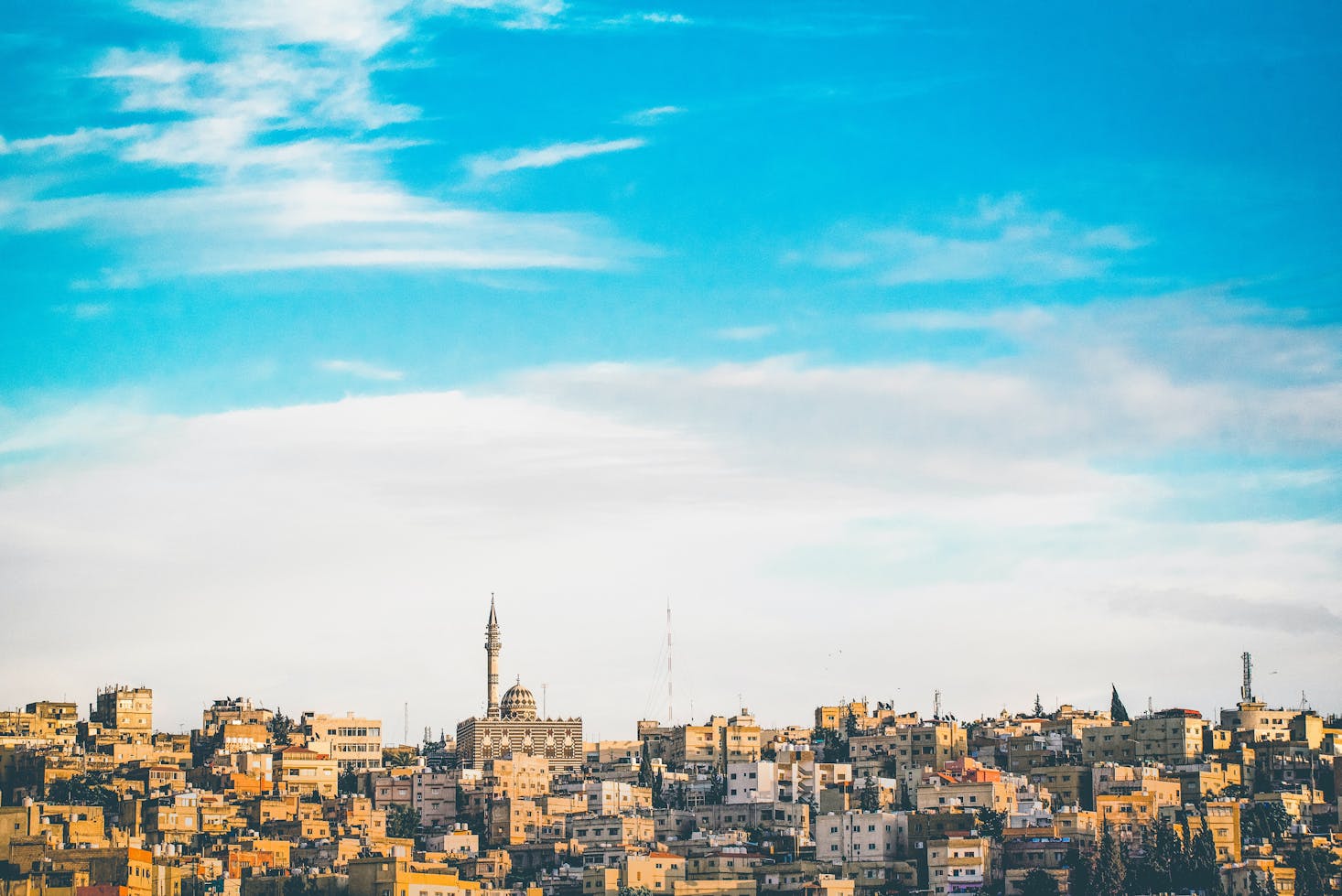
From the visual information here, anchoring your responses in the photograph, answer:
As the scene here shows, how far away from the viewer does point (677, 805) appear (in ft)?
252

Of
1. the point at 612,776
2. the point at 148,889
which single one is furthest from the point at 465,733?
the point at 148,889

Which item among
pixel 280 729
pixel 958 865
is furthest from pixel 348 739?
pixel 958 865

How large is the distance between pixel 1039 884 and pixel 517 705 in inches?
1211

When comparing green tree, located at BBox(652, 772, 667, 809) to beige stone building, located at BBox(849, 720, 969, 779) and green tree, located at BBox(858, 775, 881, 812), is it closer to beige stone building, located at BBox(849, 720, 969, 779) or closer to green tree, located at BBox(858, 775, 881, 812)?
beige stone building, located at BBox(849, 720, 969, 779)

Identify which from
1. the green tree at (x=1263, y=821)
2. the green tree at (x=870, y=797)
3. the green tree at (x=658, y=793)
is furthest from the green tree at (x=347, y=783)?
the green tree at (x=1263, y=821)

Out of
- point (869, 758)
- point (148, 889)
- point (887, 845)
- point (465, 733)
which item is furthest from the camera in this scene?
point (465, 733)

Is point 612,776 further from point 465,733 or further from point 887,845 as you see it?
point 887,845

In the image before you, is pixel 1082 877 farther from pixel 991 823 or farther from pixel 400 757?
pixel 400 757

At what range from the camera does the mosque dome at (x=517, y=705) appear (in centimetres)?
9031

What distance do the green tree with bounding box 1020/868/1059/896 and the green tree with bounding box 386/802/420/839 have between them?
58.0ft

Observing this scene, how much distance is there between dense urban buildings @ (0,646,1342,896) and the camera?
209 feet

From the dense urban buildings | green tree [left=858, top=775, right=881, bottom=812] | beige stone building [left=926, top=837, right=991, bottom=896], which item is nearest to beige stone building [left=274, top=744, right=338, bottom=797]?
the dense urban buildings

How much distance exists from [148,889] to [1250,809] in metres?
28.7

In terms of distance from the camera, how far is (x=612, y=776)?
8162 centimetres
